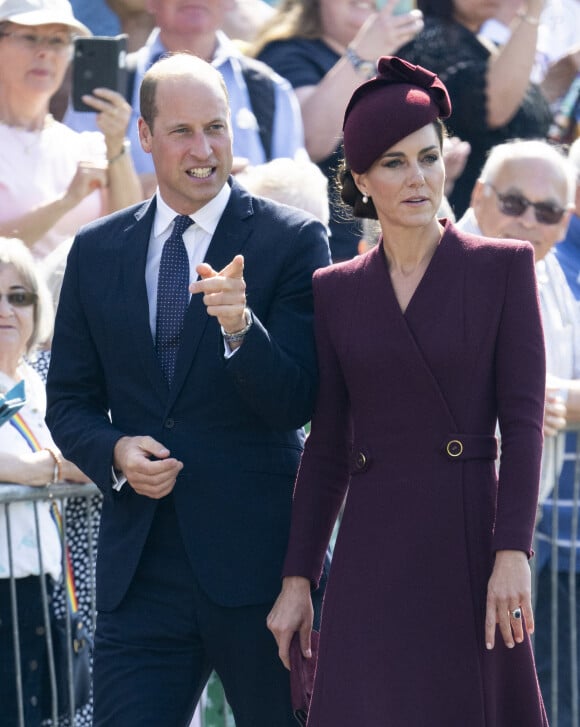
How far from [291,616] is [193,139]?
48.6 inches

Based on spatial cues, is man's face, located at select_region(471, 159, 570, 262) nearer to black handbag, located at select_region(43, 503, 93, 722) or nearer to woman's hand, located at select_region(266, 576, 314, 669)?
black handbag, located at select_region(43, 503, 93, 722)

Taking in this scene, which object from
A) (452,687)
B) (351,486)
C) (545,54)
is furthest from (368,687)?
(545,54)

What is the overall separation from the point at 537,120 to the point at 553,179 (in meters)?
1.22

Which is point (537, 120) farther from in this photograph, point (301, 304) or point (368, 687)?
point (368, 687)

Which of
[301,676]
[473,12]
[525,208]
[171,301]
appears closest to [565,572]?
[525,208]

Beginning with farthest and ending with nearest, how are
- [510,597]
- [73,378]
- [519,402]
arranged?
[73,378] < [519,402] < [510,597]

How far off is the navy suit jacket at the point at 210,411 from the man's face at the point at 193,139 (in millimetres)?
108

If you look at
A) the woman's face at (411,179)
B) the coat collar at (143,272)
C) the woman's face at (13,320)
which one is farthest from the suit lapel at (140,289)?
the woman's face at (13,320)

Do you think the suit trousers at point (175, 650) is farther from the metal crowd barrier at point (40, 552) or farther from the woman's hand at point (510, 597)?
the metal crowd barrier at point (40, 552)

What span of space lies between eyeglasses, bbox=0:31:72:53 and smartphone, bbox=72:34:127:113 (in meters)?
0.12

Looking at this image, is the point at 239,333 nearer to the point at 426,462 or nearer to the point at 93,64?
the point at 426,462

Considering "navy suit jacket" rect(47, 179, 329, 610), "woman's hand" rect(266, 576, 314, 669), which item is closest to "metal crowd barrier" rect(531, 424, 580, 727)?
"navy suit jacket" rect(47, 179, 329, 610)

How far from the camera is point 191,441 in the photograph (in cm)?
385

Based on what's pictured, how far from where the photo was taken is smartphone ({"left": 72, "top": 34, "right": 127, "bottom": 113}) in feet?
19.6
